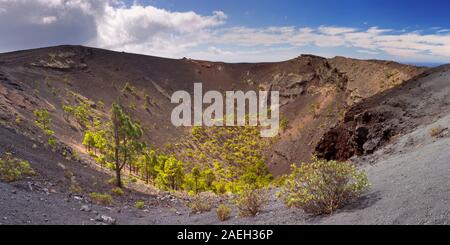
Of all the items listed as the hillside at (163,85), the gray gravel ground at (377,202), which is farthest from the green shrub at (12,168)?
the hillside at (163,85)

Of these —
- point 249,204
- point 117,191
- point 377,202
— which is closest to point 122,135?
point 117,191

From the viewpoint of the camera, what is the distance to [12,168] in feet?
49.7

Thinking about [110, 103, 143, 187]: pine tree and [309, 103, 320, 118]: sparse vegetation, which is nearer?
[110, 103, 143, 187]: pine tree

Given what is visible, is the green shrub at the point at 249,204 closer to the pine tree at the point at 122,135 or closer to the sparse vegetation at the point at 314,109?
the pine tree at the point at 122,135

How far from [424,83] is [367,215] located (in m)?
18.4

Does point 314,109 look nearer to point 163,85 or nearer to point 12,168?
point 163,85

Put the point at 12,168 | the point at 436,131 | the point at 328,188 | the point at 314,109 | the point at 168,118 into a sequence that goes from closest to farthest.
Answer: the point at 328,188, the point at 436,131, the point at 12,168, the point at 314,109, the point at 168,118

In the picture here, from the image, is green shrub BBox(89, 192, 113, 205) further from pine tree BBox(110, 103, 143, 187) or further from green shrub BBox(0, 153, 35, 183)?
pine tree BBox(110, 103, 143, 187)

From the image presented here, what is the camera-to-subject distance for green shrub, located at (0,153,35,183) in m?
14.3

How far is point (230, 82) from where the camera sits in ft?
288

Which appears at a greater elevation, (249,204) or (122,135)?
(122,135)

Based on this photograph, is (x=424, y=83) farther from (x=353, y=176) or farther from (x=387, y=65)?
(x=387, y=65)

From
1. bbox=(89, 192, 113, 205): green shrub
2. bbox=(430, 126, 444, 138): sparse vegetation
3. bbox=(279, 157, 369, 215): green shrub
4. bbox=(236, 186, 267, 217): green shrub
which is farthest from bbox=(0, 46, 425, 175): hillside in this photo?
bbox=(430, 126, 444, 138): sparse vegetation

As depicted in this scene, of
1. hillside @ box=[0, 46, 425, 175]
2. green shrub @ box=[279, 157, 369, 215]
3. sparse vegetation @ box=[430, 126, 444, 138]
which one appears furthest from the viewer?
hillside @ box=[0, 46, 425, 175]
